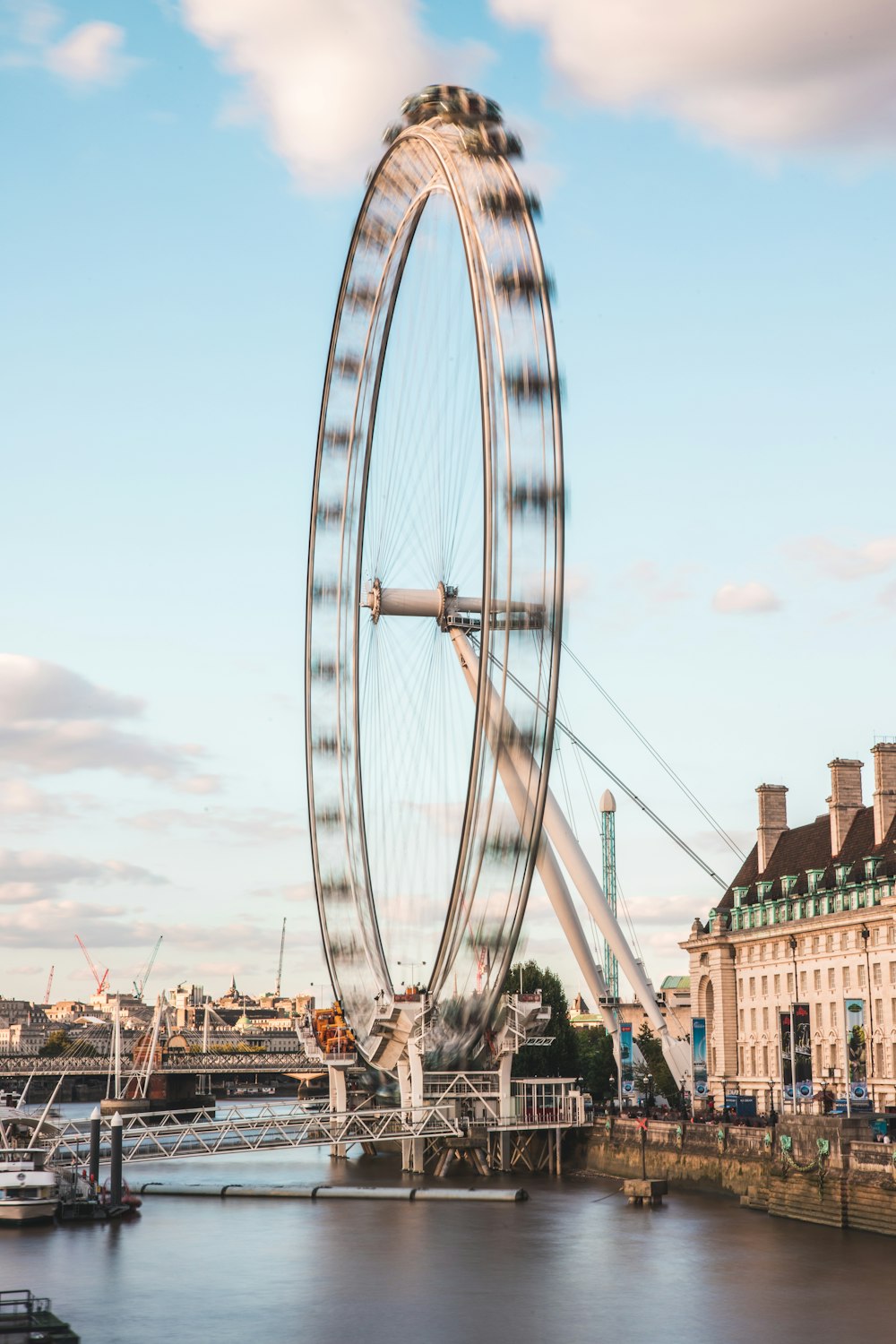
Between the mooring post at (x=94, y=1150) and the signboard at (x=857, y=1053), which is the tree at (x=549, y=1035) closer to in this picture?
the signboard at (x=857, y=1053)

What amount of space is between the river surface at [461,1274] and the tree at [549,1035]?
126ft

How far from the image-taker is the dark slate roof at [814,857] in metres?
76.8

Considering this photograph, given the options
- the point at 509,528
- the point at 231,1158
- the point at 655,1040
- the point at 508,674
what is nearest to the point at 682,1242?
the point at 508,674

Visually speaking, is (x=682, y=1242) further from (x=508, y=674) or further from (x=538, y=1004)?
(x=538, y=1004)

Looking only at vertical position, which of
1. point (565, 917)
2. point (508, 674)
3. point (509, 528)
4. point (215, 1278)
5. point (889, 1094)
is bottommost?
point (215, 1278)

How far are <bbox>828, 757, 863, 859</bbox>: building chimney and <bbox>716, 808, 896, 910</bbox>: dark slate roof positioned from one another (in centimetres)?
35

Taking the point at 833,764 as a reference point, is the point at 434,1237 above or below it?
below

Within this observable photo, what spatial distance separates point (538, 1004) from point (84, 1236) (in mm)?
23477

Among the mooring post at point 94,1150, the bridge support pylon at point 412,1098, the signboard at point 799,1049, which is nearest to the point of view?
the mooring post at point 94,1150

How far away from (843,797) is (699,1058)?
1377 centimetres

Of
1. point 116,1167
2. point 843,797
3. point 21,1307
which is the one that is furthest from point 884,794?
point 21,1307

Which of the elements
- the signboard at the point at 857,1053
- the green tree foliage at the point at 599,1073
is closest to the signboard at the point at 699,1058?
the signboard at the point at 857,1053

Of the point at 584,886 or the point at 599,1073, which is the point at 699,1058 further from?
the point at 599,1073

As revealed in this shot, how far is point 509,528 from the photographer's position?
55188 mm
